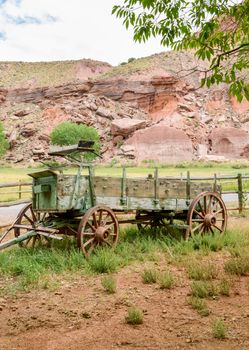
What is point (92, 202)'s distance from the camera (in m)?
7.30

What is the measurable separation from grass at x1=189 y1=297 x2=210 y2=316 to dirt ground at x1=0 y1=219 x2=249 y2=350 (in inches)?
2.4

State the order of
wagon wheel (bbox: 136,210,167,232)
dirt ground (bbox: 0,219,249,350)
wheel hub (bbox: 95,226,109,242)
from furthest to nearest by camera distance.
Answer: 1. wagon wheel (bbox: 136,210,167,232)
2. wheel hub (bbox: 95,226,109,242)
3. dirt ground (bbox: 0,219,249,350)

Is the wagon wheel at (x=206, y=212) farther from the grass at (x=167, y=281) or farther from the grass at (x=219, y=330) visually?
the grass at (x=219, y=330)

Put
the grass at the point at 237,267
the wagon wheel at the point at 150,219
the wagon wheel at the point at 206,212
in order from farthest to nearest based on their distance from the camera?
the wagon wheel at the point at 150,219 < the wagon wheel at the point at 206,212 < the grass at the point at 237,267

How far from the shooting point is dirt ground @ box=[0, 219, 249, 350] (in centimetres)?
383

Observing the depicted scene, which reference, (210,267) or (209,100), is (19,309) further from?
(209,100)

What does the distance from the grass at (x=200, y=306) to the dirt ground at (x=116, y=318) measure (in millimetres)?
62

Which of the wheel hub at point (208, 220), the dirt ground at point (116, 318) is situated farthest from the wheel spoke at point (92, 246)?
the wheel hub at point (208, 220)

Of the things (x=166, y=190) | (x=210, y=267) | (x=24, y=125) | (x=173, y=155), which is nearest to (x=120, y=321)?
(x=210, y=267)

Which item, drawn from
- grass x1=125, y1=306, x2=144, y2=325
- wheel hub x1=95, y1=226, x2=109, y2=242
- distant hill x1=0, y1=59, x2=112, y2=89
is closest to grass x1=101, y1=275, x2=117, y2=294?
grass x1=125, y1=306, x2=144, y2=325

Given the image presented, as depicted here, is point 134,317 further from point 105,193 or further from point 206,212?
point 206,212

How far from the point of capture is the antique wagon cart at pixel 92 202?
22.8 feet

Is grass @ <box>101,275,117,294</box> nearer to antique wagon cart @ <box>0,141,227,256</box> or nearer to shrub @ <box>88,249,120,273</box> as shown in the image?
shrub @ <box>88,249,120,273</box>

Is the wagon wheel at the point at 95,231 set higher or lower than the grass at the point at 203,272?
higher
